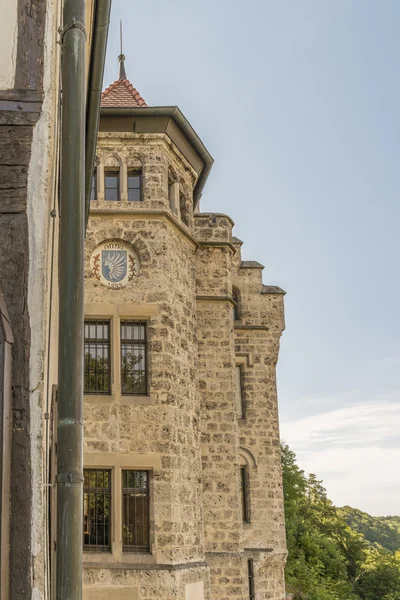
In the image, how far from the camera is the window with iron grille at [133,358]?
1238cm

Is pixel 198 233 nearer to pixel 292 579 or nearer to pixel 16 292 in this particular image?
pixel 16 292

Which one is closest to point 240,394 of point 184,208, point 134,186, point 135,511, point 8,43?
point 184,208

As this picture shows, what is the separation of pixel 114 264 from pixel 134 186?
146cm

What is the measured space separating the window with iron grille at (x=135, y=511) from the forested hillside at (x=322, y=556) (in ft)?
50.1

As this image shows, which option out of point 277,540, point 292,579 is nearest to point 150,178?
point 277,540

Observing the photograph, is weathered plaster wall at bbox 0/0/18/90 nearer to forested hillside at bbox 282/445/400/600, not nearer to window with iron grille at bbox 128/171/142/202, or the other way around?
window with iron grille at bbox 128/171/142/202

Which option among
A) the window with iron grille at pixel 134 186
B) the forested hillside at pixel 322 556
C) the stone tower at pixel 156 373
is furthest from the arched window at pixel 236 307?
the forested hillside at pixel 322 556

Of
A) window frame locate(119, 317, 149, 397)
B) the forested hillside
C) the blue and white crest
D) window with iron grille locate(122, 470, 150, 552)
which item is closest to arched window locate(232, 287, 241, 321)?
the blue and white crest

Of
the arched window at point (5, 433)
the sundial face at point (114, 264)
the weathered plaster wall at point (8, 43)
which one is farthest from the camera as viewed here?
the sundial face at point (114, 264)

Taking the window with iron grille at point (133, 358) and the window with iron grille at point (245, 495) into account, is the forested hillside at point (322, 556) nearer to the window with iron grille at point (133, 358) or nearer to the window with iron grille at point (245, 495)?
the window with iron grille at point (245, 495)

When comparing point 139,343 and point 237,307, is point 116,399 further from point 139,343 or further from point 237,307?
point 237,307

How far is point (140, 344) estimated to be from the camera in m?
12.6

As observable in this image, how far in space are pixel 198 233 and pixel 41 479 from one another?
39.8ft

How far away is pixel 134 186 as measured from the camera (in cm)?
1341
